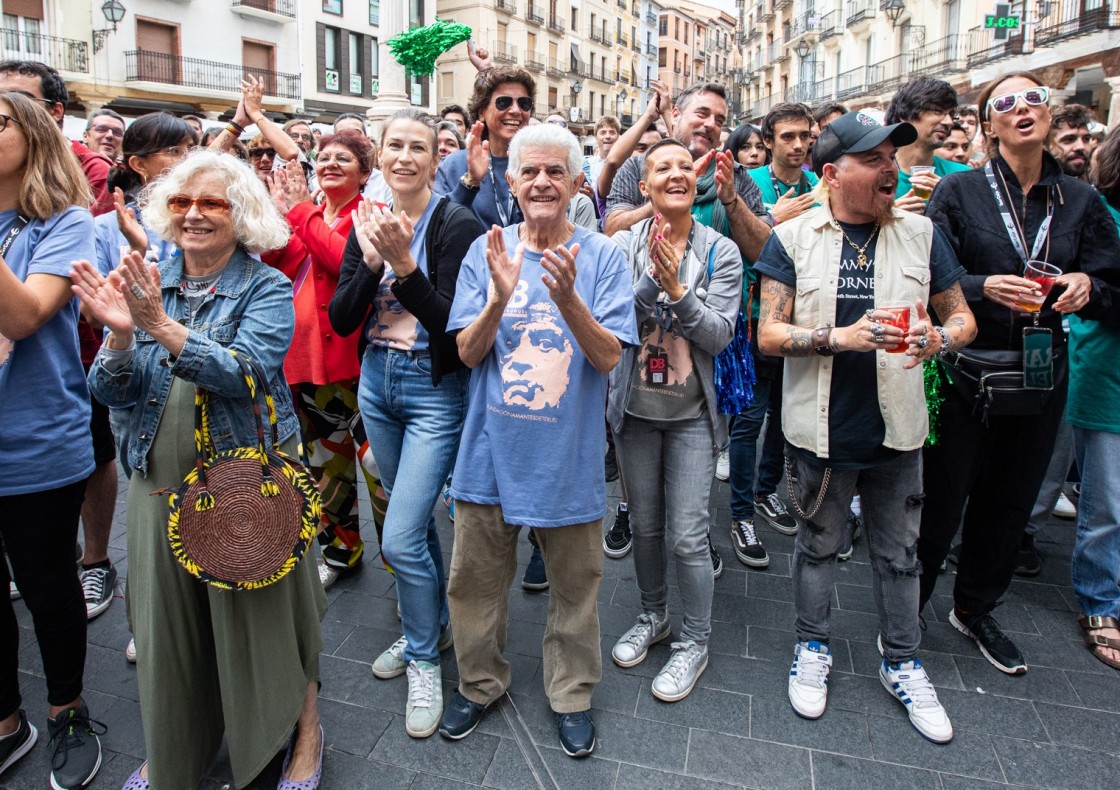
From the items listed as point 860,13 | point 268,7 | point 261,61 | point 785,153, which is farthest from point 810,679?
point 860,13

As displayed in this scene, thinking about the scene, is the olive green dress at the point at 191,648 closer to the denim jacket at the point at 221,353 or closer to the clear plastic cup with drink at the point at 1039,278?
the denim jacket at the point at 221,353

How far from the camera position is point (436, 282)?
3006 millimetres

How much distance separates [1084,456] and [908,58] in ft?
99.2

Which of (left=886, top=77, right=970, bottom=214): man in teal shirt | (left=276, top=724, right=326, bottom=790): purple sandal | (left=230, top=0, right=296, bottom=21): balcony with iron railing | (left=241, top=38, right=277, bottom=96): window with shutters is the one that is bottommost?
(left=276, top=724, right=326, bottom=790): purple sandal

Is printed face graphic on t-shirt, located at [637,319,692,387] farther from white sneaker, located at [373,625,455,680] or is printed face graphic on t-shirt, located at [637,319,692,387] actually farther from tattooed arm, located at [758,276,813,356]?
white sneaker, located at [373,625,455,680]

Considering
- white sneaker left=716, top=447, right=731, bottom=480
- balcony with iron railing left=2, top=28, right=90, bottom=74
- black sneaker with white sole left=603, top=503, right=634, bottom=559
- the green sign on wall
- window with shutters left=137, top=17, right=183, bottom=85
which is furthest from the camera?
window with shutters left=137, top=17, right=183, bottom=85

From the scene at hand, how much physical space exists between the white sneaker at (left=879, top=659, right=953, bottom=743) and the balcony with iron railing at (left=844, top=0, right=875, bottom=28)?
35.5 metres

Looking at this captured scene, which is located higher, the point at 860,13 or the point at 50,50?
the point at 860,13

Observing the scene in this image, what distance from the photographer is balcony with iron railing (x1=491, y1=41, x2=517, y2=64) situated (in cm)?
4588

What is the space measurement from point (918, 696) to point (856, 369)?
125 cm

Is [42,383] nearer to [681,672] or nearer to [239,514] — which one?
[239,514]

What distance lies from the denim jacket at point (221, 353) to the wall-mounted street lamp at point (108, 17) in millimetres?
23242

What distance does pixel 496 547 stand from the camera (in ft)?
9.36

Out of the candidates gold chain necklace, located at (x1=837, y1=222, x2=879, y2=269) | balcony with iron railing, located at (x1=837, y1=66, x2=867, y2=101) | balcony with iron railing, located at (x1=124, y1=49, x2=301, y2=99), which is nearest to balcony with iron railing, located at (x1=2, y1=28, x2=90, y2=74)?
balcony with iron railing, located at (x1=124, y1=49, x2=301, y2=99)
